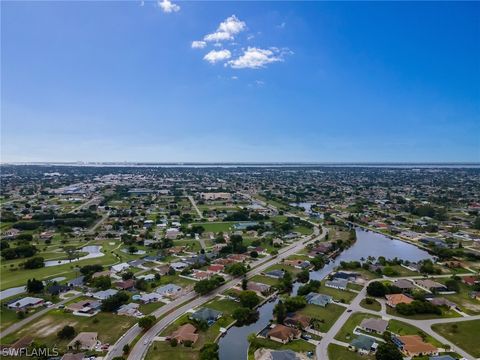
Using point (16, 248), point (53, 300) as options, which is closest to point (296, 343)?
point (53, 300)

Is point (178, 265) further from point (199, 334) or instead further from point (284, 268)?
point (199, 334)

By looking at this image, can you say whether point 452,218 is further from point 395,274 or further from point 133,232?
point 133,232

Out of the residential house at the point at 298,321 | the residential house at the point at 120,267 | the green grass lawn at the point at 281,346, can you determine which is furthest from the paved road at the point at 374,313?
the residential house at the point at 120,267

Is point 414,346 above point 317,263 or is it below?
above

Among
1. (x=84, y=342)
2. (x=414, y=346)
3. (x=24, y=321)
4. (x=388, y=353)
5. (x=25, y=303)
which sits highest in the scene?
(x=388, y=353)

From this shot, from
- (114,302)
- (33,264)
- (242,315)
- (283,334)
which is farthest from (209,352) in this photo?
(33,264)

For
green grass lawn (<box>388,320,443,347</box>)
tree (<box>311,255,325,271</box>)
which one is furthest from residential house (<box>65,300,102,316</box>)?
tree (<box>311,255,325,271</box>)
